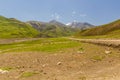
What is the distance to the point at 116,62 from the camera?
33156 millimetres

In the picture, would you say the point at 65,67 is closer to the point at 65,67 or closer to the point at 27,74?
the point at 65,67

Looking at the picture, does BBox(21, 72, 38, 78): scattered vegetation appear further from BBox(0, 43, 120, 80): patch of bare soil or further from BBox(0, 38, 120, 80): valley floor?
BBox(0, 43, 120, 80): patch of bare soil

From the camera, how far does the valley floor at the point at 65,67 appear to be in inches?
1094

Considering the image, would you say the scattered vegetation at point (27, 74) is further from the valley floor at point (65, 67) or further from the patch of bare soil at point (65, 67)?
the patch of bare soil at point (65, 67)

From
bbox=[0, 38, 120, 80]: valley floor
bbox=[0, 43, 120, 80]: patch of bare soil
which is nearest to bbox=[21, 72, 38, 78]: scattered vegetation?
bbox=[0, 38, 120, 80]: valley floor

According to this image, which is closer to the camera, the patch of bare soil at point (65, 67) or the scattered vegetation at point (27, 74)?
the patch of bare soil at point (65, 67)

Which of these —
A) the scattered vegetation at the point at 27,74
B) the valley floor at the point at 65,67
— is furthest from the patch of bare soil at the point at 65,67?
the scattered vegetation at the point at 27,74

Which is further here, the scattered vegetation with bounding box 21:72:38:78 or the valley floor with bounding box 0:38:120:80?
the scattered vegetation with bounding box 21:72:38:78

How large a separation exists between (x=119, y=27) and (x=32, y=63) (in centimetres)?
9395

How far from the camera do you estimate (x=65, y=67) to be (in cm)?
3191

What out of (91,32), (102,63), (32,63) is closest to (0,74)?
(32,63)

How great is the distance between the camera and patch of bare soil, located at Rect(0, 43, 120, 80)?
27.7 meters

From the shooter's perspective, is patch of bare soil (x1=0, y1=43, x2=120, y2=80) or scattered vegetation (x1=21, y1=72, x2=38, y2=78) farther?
scattered vegetation (x1=21, y1=72, x2=38, y2=78)

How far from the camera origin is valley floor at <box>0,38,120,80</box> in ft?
91.1
